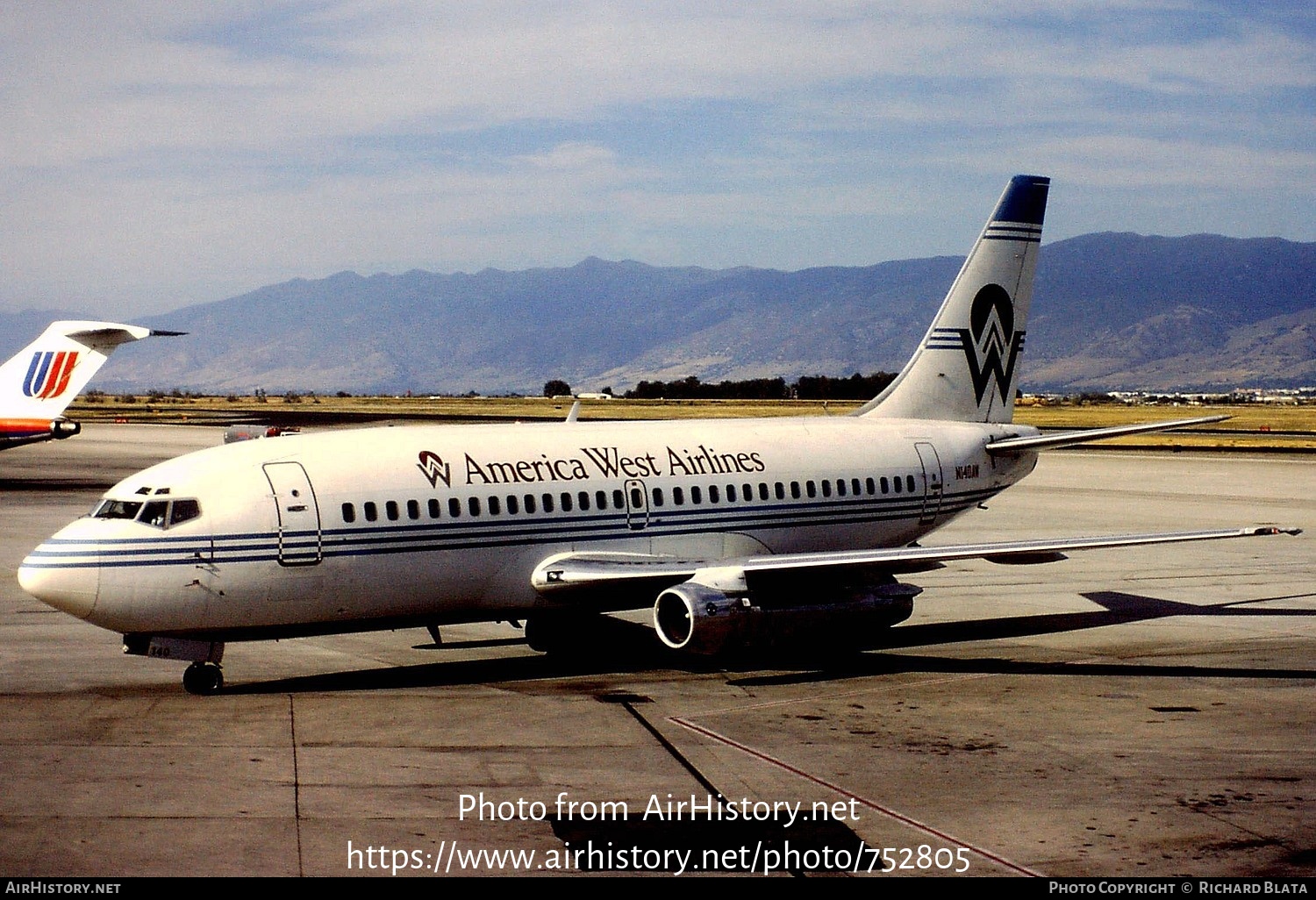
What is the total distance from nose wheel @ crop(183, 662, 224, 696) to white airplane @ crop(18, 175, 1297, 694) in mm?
46

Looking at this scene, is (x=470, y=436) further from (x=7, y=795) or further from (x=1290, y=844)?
(x=1290, y=844)

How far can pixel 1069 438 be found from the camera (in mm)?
30484

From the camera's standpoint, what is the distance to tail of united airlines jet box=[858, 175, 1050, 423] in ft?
108

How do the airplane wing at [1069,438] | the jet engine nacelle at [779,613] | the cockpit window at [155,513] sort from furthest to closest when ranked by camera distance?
the airplane wing at [1069,438] < the jet engine nacelle at [779,613] < the cockpit window at [155,513]

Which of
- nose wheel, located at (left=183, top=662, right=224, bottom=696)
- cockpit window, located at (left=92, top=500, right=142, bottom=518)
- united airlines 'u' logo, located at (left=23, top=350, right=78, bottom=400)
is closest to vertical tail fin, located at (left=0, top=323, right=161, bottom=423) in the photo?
united airlines 'u' logo, located at (left=23, top=350, right=78, bottom=400)

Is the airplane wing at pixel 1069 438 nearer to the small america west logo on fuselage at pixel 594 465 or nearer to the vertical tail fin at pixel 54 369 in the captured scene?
the small america west logo on fuselage at pixel 594 465

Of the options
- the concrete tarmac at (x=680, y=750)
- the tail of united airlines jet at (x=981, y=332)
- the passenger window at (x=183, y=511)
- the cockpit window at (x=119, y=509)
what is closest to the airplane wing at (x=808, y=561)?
the concrete tarmac at (x=680, y=750)

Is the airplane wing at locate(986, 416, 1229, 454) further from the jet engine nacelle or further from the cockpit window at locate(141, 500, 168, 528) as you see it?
the cockpit window at locate(141, 500, 168, 528)

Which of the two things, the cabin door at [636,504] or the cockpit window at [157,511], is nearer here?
the cockpit window at [157,511]

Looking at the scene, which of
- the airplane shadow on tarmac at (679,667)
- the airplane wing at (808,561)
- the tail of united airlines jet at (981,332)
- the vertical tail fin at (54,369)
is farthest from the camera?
the vertical tail fin at (54,369)

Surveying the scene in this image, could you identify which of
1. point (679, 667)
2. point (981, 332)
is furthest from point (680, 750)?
point (981, 332)

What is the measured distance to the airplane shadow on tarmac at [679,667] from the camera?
25188 mm

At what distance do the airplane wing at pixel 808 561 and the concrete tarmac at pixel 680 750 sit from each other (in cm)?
171
